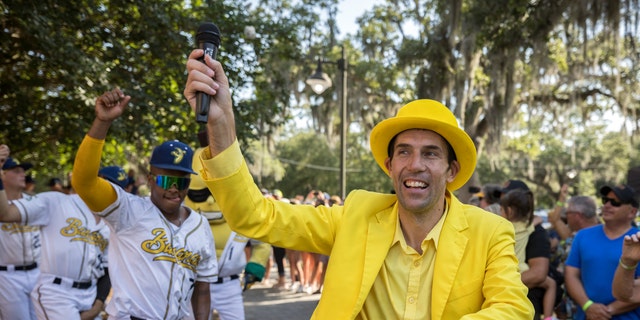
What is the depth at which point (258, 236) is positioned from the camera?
2.44 meters

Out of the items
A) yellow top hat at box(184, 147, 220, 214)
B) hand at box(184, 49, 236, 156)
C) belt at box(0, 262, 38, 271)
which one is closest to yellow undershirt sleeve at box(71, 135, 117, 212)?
hand at box(184, 49, 236, 156)

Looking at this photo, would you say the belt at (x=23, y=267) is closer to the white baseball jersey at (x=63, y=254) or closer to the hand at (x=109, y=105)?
the white baseball jersey at (x=63, y=254)

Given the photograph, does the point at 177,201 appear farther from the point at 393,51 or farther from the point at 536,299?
the point at 393,51

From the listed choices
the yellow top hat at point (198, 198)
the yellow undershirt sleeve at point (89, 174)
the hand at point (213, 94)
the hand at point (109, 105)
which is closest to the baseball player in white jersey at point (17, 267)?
the yellow top hat at point (198, 198)

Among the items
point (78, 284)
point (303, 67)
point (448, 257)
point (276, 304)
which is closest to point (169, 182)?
point (78, 284)

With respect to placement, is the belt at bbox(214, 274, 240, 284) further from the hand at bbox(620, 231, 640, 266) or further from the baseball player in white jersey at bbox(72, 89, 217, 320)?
the hand at bbox(620, 231, 640, 266)

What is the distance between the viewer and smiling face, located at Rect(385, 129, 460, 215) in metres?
2.62

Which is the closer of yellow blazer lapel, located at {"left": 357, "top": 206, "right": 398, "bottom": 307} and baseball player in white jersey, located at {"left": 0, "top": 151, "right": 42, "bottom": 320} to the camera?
yellow blazer lapel, located at {"left": 357, "top": 206, "right": 398, "bottom": 307}

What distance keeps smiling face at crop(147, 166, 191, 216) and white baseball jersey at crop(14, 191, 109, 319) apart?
1509mm

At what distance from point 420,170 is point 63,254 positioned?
3937mm

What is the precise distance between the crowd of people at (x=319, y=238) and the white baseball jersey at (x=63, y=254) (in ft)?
0.04

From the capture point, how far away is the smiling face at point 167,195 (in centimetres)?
426

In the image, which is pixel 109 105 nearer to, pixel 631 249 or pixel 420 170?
pixel 420 170

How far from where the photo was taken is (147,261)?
4020mm
